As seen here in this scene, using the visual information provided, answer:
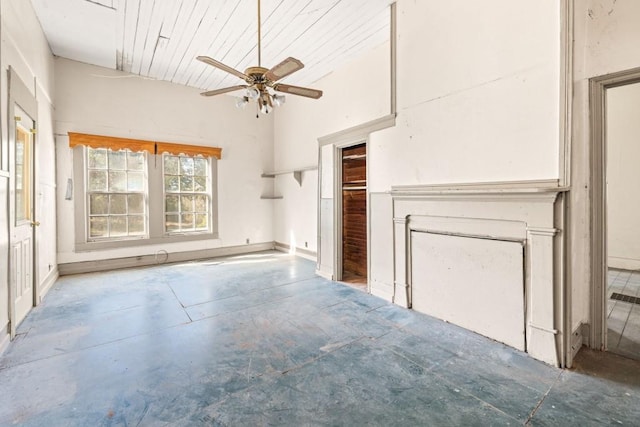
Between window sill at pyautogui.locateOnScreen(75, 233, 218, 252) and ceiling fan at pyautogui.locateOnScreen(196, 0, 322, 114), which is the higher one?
ceiling fan at pyautogui.locateOnScreen(196, 0, 322, 114)

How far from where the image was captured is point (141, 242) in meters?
5.55

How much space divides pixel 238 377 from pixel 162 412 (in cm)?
51

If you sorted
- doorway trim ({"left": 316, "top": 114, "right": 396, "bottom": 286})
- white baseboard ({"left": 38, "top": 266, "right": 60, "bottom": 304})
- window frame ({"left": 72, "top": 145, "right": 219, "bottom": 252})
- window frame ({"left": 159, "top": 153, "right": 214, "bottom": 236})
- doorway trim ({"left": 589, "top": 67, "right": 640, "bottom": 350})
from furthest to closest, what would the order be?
window frame ({"left": 159, "top": 153, "right": 214, "bottom": 236}), window frame ({"left": 72, "top": 145, "right": 219, "bottom": 252}), doorway trim ({"left": 316, "top": 114, "right": 396, "bottom": 286}), white baseboard ({"left": 38, "top": 266, "right": 60, "bottom": 304}), doorway trim ({"left": 589, "top": 67, "right": 640, "bottom": 350})

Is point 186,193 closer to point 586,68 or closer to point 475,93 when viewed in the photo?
point 475,93

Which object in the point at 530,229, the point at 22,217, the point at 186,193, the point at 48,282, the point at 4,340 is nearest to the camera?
the point at 530,229

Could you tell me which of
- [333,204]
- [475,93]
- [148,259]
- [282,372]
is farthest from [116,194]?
[475,93]

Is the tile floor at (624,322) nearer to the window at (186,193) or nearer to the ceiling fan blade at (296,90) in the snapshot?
the ceiling fan blade at (296,90)

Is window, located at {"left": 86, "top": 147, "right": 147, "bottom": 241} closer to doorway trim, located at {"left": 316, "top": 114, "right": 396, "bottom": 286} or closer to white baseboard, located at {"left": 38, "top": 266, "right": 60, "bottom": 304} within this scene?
white baseboard, located at {"left": 38, "top": 266, "right": 60, "bottom": 304}

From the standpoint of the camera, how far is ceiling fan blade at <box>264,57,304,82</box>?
2.44 meters

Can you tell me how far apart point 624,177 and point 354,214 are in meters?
4.69

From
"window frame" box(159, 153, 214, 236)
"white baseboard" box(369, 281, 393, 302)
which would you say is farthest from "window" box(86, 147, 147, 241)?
"white baseboard" box(369, 281, 393, 302)

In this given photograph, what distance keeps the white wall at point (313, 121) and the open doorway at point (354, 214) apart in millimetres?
558

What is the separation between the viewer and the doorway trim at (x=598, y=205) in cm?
238

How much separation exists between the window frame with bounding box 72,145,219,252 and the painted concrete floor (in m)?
1.83
